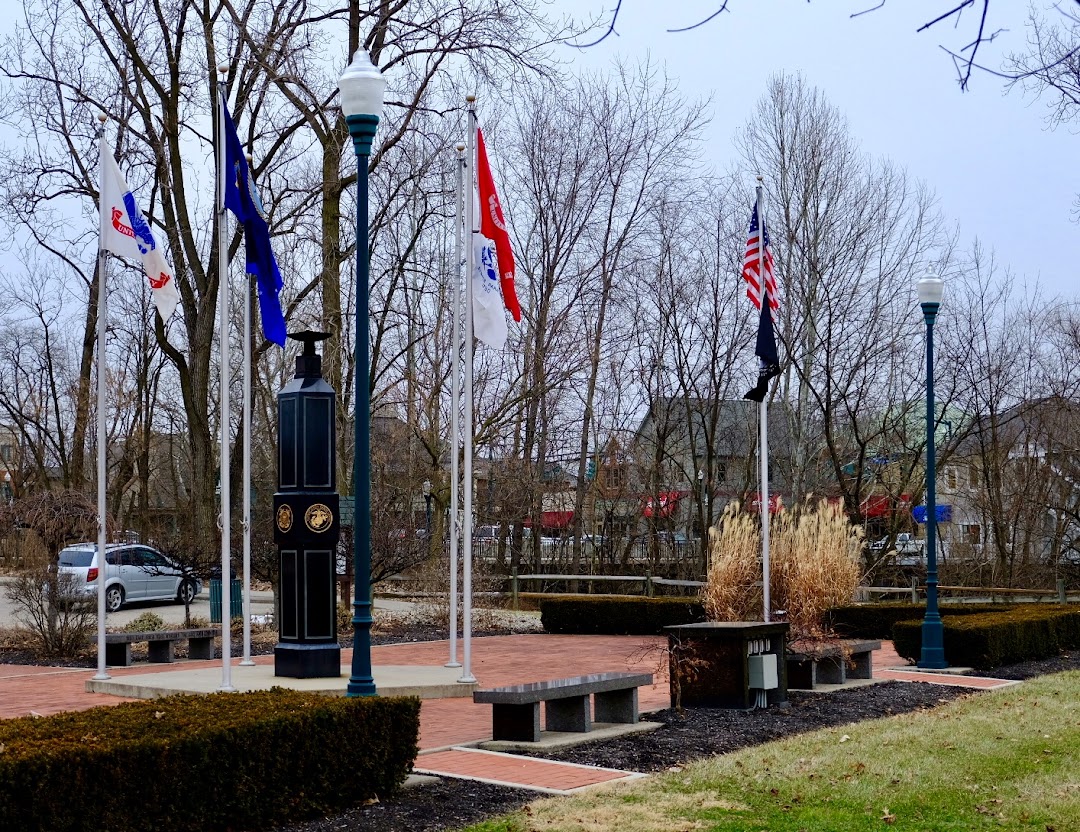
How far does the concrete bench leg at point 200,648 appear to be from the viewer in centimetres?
1741

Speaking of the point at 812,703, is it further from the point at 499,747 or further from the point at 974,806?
the point at 974,806

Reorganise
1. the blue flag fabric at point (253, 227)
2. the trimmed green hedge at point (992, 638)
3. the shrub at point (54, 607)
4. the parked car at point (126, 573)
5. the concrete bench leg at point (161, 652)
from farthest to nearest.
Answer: the parked car at point (126, 573), the shrub at point (54, 607), the concrete bench leg at point (161, 652), the trimmed green hedge at point (992, 638), the blue flag fabric at point (253, 227)

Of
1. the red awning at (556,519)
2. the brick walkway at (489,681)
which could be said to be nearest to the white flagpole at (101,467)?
the brick walkway at (489,681)

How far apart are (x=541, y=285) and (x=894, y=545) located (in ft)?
37.7

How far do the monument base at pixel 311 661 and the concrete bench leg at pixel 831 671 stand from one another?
5340 millimetres

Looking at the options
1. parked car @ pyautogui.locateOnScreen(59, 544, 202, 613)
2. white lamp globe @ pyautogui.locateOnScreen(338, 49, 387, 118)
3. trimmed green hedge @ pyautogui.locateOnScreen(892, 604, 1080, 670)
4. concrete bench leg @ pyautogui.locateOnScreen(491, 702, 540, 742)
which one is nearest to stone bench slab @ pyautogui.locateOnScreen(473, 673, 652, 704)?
concrete bench leg @ pyautogui.locateOnScreen(491, 702, 540, 742)

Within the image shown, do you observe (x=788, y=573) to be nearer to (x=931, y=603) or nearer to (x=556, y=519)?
(x=931, y=603)

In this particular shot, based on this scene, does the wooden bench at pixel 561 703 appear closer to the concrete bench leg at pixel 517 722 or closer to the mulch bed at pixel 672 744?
the concrete bench leg at pixel 517 722

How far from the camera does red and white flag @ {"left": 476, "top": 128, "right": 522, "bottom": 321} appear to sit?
13102 mm

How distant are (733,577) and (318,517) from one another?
4967mm

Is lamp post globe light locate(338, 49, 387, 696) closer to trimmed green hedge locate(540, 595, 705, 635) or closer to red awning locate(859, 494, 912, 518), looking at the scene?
trimmed green hedge locate(540, 595, 705, 635)

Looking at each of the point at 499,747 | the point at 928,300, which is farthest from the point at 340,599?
the point at 499,747

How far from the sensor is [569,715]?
1034 cm

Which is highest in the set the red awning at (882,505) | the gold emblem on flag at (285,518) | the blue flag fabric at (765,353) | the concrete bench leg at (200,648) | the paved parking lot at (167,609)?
the blue flag fabric at (765,353)
